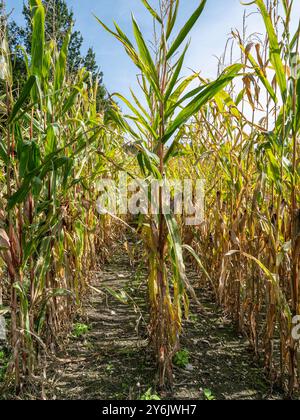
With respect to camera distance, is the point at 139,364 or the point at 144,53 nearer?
the point at 144,53

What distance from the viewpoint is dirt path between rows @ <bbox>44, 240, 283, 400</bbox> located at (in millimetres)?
1360

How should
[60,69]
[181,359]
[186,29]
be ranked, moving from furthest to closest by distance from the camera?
[181,359]
[60,69]
[186,29]

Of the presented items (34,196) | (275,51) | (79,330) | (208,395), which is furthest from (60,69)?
(208,395)

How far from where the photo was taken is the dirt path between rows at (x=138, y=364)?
1.36 m

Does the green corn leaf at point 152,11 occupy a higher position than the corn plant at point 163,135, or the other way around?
the green corn leaf at point 152,11

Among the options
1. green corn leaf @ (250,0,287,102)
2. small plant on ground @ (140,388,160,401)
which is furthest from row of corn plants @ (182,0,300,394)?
small plant on ground @ (140,388,160,401)

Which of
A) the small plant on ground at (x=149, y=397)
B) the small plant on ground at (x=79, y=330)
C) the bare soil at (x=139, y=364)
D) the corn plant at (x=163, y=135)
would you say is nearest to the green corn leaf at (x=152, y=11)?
the corn plant at (x=163, y=135)

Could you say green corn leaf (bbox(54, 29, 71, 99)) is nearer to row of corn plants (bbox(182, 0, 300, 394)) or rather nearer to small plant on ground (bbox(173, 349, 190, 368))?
row of corn plants (bbox(182, 0, 300, 394))

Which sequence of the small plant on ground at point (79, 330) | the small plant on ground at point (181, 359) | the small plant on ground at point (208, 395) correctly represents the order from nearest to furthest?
the small plant on ground at point (208, 395), the small plant on ground at point (181, 359), the small plant on ground at point (79, 330)

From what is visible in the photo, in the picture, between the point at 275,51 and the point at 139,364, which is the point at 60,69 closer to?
the point at 275,51

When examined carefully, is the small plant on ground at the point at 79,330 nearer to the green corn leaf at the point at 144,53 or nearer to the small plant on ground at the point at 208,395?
the small plant on ground at the point at 208,395

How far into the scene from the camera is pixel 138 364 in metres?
1.53
